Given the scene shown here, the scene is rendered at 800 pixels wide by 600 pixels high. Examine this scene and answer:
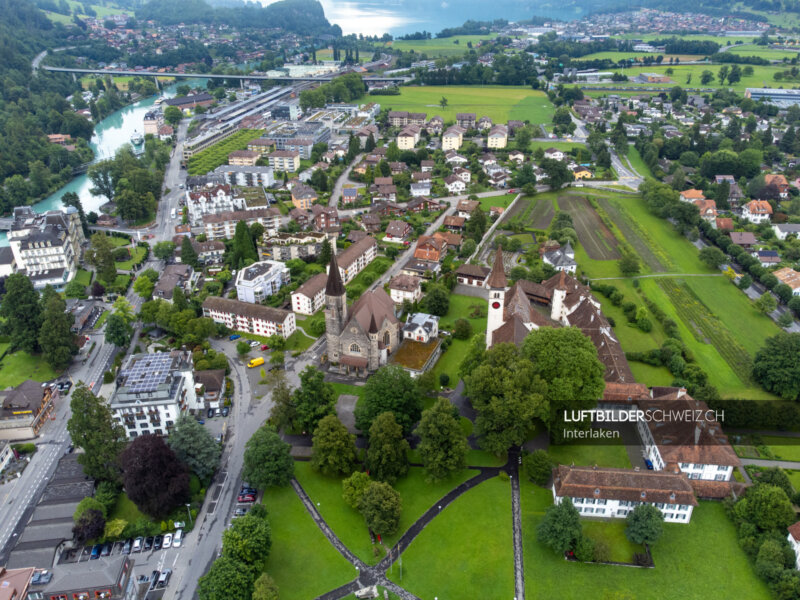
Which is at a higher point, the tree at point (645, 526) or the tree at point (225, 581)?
the tree at point (225, 581)

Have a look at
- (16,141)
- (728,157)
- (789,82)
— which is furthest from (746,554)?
(789,82)

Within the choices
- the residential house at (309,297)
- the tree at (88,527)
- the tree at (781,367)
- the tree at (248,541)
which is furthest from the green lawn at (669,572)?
the residential house at (309,297)

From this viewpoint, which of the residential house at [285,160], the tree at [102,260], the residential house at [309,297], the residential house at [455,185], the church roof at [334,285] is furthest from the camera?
the residential house at [285,160]

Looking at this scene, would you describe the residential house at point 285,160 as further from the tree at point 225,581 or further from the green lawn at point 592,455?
the tree at point 225,581

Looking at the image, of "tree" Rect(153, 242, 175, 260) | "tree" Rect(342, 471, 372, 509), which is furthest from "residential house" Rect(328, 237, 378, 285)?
"tree" Rect(342, 471, 372, 509)

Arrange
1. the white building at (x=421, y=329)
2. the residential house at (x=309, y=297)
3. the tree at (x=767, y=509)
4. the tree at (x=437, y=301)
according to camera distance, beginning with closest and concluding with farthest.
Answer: the tree at (x=767, y=509) → the white building at (x=421, y=329) → the tree at (x=437, y=301) → the residential house at (x=309, y=297)

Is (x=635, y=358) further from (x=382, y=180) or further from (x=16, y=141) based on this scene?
(x=16, y=141)

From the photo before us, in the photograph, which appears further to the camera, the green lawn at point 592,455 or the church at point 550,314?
the church at point 550,314

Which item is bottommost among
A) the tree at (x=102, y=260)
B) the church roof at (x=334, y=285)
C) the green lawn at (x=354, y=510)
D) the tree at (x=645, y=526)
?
the green lawn at (x=354, y=510)

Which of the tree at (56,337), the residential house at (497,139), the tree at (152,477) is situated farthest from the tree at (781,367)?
the residential house at (497,139)
